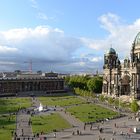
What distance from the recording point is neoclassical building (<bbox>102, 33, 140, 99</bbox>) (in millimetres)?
143000

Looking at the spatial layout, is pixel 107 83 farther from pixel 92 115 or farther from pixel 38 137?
pixel 38 137

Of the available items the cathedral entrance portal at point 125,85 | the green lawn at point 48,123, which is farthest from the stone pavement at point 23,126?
the cathedral entrance portal at point 125,85

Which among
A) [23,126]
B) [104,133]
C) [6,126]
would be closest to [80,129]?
[104,133]

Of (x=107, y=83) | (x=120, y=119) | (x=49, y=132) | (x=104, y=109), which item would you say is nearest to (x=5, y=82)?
(x=107, y=83)

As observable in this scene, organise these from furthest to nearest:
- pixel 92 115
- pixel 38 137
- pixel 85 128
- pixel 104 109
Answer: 1. pixel 104 109
2. pixel 92 115
3. pixel 85 128
4. pixel 38 137

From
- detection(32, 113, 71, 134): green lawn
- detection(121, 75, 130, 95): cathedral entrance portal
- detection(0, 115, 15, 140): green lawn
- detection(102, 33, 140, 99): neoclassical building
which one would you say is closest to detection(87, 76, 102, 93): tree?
detection(102, 33, 140, 99): neoclassical building

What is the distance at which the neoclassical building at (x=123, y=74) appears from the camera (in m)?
143

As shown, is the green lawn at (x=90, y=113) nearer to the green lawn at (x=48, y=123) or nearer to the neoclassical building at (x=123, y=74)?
the green lawn at (x=48, y=123)

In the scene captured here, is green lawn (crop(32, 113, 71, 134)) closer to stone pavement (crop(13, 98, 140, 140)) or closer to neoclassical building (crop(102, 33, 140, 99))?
stone pavement (crop(13, 98, 140, 140))

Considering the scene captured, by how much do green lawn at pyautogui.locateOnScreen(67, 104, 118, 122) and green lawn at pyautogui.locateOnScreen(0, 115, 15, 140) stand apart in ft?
57.8

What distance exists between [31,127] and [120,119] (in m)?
24.9

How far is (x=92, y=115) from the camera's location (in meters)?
101

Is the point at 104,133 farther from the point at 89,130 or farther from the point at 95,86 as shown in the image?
the point at 95,86

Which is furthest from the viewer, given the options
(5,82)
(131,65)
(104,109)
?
(5,82)
